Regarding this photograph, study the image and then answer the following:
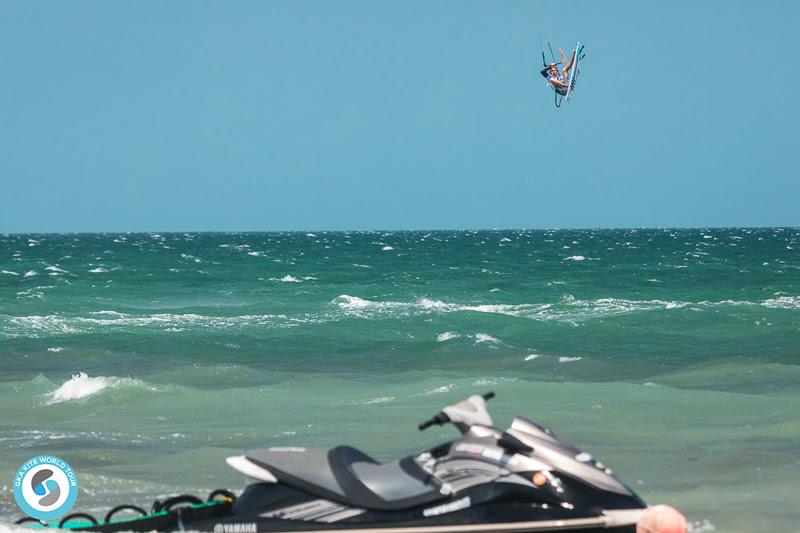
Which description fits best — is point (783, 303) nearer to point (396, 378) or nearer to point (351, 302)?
point (351, 302)

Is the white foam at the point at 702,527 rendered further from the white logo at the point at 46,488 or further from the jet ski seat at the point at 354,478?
the white logo at the point at 46,488

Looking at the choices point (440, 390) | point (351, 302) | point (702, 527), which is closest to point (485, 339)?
point (440, 390)

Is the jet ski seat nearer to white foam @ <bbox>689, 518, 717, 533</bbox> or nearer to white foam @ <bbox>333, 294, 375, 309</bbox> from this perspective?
white foam @ <bbox>689, 518, 717, 533</bbox>

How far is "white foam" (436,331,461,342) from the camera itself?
20.5m

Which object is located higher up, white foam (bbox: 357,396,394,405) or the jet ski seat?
the jet ski seat

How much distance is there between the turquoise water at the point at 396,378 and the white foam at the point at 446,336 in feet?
0.31

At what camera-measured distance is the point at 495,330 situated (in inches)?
914

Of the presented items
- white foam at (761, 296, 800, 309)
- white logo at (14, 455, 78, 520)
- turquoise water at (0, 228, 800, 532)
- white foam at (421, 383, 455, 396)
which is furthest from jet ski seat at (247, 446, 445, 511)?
white foam at (761, 296, 800, 309)

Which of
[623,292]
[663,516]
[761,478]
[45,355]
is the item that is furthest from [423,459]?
[623,292]

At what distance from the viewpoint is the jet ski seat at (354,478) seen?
423cm

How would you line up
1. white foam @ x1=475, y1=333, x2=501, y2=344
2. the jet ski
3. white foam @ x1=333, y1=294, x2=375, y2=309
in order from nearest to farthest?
the jet ski, white foam @ x1=475, y1=333, x2=501, y2=344, white foam @ x1=333, y1=294, x2=375, y2=309

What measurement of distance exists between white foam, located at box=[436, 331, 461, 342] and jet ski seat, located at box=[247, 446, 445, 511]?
1592 cm

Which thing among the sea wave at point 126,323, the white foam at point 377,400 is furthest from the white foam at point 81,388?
the sea wave at point 126,323

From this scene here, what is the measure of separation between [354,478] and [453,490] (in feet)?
1.15
